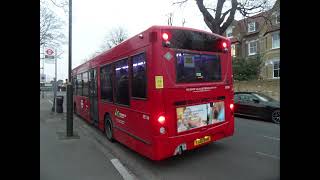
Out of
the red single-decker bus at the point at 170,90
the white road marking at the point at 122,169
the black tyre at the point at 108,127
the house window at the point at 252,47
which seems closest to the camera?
the white road marking at the point at 122,169

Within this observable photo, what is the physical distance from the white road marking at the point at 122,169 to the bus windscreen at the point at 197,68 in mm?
2100

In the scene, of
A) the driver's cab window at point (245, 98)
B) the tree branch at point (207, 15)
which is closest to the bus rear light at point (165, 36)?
the driver's cab window at point (245, 98)

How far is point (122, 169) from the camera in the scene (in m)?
5.70

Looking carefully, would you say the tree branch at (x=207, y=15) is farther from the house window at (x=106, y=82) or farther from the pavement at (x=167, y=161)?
the house window at (x=106, y=82)

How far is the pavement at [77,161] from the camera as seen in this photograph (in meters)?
5.40

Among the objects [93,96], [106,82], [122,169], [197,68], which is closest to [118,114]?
[106,82]

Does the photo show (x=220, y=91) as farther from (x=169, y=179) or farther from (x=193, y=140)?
(x=169, y=179)

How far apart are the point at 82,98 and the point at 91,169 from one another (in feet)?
23.8

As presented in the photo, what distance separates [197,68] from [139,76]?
1.29m

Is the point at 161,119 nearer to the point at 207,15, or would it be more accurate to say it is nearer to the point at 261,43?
the point at 207,15

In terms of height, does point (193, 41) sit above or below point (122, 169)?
above

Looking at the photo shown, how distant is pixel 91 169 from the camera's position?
19.0 ft
